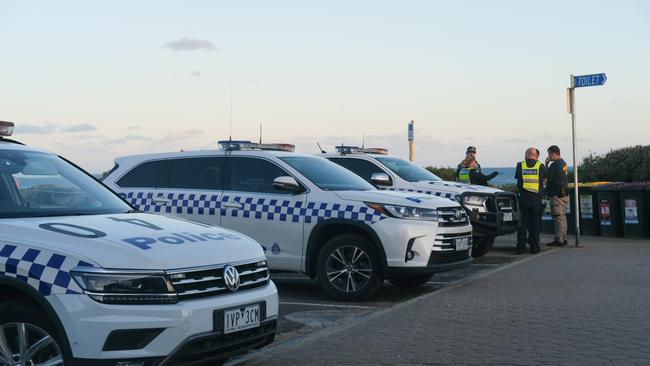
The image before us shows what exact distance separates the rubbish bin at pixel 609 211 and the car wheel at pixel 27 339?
1456cm

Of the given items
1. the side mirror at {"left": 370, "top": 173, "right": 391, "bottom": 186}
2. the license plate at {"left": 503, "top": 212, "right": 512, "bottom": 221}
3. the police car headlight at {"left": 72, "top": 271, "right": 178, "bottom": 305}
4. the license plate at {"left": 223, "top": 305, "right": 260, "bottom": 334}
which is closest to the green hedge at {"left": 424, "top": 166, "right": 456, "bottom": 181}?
the license plate at {"left": 503, "top": 212, "right": 512, "bottom": 221}

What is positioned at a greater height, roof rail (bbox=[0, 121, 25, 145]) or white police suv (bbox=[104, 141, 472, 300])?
roof rail (bbox=[0, 121, 25, 145])

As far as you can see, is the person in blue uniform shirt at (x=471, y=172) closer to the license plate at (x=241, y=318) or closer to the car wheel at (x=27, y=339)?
the license plate at (x=241, y=318)

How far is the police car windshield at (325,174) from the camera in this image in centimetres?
918

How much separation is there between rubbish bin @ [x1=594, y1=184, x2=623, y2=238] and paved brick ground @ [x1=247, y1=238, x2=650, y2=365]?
6.64 meters

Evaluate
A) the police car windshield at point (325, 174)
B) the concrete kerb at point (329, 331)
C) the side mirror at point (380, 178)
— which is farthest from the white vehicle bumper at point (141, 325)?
the side mirror at point (380, 178)

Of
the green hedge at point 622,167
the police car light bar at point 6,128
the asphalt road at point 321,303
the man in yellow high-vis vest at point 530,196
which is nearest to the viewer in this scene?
the police car light bar at point 6,128

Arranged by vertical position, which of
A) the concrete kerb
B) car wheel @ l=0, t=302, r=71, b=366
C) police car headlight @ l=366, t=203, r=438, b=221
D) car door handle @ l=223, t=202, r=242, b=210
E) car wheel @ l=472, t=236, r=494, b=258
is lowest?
the concrete kerb

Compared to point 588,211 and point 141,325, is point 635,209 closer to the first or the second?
point 588,211

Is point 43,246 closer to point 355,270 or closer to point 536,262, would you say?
point 355,270

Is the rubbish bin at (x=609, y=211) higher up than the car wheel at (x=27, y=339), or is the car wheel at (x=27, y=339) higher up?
the rubbish bin at (x=609, y=211)

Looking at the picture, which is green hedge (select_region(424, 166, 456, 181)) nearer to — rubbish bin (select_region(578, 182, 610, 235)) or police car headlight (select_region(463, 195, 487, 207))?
rubbish bin (select_region(578, 182, 610, 235))

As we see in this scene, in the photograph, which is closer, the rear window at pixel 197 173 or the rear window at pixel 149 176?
the rear window at pixel 197 173

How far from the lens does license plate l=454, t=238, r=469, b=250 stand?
358 inches
